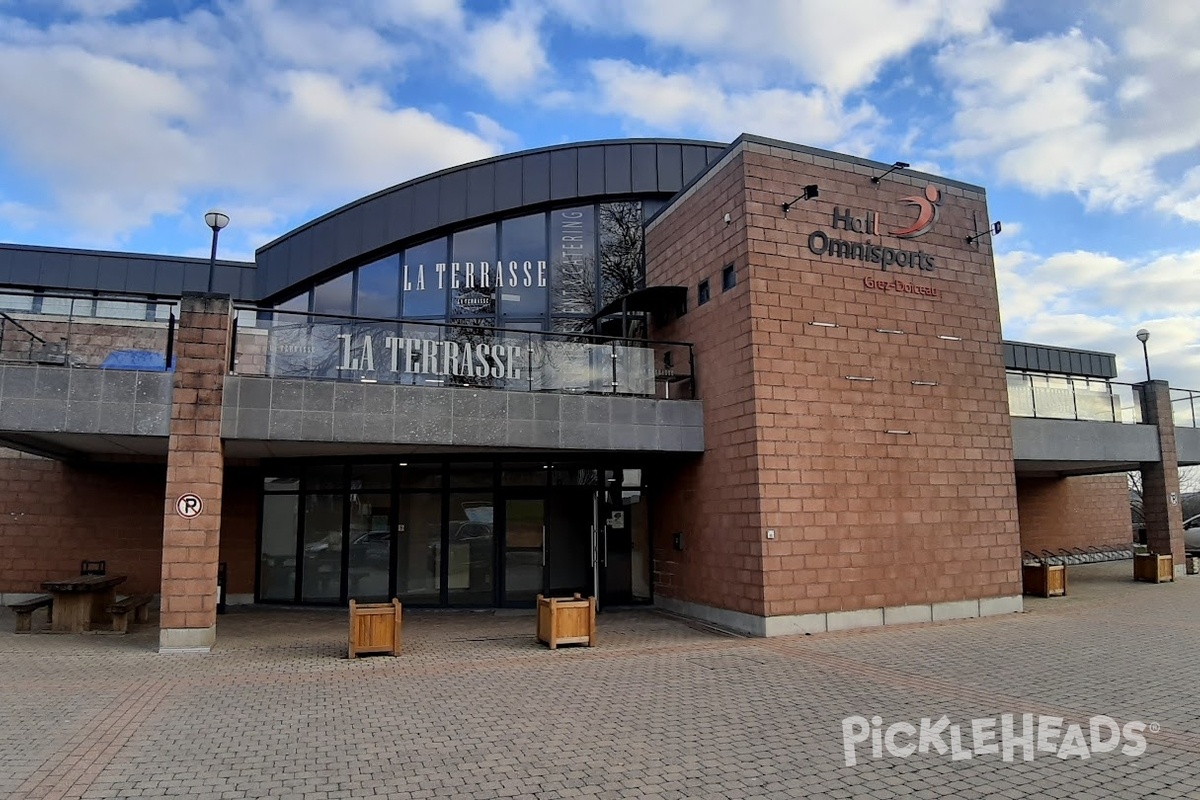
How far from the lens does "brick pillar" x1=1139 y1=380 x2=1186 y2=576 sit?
17.9 m

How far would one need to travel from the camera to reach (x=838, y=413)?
1209 cm

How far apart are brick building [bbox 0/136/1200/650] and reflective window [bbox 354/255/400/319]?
0.10 m

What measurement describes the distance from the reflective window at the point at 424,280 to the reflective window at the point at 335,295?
51.8 inches

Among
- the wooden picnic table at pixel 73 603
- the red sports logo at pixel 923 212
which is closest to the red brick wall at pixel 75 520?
the wooden picnic table at pixel 73 603

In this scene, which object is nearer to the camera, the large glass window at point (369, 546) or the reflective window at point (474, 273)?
the large glass window at point (369, 546)

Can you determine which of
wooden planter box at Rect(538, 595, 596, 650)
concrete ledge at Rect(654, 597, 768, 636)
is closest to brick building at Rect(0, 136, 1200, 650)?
concrete ledge at Rect(654, 597, 768, 636)

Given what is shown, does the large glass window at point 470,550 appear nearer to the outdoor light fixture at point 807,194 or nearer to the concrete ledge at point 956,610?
the outdoor light fixture at point 807,194

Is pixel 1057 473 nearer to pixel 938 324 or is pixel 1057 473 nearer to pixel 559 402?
pixel 938 324

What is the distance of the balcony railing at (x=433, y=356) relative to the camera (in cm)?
1084

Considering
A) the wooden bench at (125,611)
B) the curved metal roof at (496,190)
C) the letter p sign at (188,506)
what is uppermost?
the curved metal roof at (496,190)

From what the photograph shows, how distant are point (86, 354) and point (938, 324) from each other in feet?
44.7

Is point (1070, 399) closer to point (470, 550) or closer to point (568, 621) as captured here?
point (568, 621)

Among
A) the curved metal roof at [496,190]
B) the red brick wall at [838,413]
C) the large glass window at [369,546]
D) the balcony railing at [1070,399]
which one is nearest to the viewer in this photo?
the red brick wall at [838,413]

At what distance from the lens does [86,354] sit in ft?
35.6
